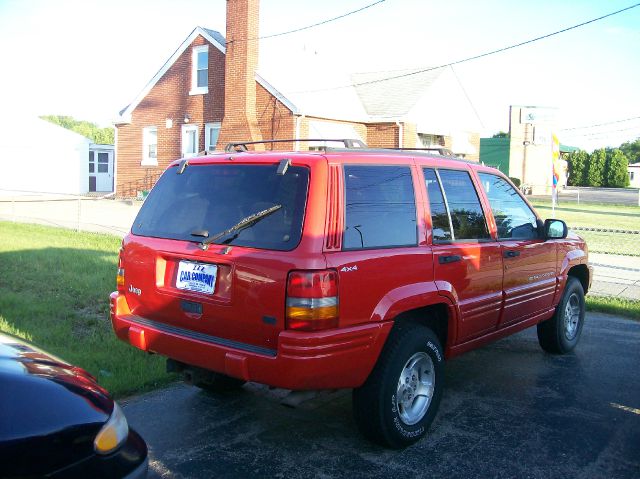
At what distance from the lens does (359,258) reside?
12.1 feet

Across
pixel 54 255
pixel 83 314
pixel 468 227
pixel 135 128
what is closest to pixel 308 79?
pixel 135 128

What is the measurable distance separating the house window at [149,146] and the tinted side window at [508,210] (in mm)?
24477

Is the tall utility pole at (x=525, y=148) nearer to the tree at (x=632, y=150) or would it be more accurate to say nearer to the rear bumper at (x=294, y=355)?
the rear bumper at (x=294, y=355)

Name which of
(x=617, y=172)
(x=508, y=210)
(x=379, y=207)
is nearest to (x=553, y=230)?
(x=508, y=210)

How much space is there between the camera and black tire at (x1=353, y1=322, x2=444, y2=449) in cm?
385

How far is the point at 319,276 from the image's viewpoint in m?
3.46

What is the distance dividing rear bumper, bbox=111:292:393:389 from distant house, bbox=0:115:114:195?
33924mm

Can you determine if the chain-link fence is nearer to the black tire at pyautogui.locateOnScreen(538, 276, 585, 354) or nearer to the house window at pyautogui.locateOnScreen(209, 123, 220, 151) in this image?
the house window at pyautogui.locateOnScreen(209, 123, 220, 151)

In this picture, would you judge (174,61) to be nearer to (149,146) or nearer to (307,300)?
(149,146)

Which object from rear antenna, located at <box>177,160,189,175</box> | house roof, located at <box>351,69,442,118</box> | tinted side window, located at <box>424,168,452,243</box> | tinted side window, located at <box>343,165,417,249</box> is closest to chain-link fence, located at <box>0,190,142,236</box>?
house roof, located at <box>351,69,442,118</box>

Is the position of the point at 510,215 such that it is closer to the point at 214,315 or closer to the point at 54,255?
the point at 214,315

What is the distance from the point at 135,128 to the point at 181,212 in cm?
2599

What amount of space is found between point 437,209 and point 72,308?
4.64 metres

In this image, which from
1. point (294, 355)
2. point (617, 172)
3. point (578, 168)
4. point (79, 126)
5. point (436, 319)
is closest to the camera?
point (294, 355)
